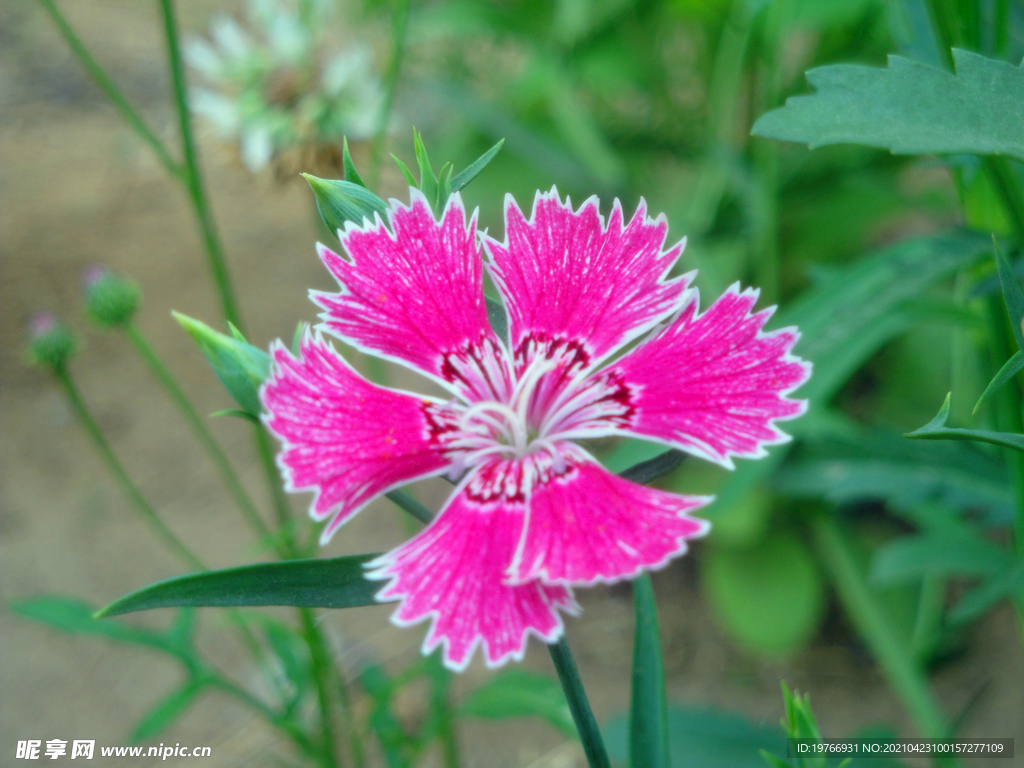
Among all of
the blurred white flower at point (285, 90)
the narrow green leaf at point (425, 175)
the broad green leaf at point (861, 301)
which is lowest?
the narrow green leaf at point (425, 175)

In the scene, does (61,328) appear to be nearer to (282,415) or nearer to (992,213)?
(282,415)

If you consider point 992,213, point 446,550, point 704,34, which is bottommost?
point 446,550

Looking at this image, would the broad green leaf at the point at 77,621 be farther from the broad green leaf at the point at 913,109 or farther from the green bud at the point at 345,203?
the broad green leaf at the point at 913,109

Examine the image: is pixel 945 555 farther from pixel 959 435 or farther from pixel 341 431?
pixel 341 431

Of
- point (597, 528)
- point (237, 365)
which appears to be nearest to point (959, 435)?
point (597, 528)

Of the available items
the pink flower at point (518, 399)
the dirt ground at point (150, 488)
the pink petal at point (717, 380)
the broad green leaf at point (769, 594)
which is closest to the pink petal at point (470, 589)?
the pink flower at point (518, 399)

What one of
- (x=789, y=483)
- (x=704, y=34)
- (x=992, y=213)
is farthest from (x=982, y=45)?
(x=704, y=34)

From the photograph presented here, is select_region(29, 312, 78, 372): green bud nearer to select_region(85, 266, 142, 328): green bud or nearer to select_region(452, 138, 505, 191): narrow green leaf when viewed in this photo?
select_region(85, 266, 142, 328): green bud
